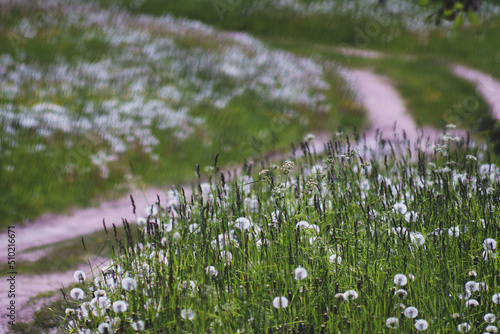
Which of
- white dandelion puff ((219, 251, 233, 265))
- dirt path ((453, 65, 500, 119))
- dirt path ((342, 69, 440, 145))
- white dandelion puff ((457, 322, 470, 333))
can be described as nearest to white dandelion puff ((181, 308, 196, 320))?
white dandelion puff ((219, 251, 233, 265))

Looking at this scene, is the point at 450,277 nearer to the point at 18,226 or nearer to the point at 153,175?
the point at 18,226

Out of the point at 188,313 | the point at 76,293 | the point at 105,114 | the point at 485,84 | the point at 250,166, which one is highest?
the point at 250,166

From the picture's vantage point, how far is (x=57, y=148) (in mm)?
10250

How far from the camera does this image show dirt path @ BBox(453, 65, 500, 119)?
1527 cm

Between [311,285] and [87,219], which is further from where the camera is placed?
[87,219]

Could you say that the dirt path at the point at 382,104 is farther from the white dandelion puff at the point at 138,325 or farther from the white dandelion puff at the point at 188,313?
the white dandelion puff at the point at 138,325

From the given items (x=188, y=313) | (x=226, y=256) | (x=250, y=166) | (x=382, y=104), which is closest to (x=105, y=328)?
(x=188, y=313)

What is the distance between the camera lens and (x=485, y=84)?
17.4 meters

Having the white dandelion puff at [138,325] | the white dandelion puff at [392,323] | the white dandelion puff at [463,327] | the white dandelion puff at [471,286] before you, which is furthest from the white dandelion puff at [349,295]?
the white dandelion puff at [138,325]

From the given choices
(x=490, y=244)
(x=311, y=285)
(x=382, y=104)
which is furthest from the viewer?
(x=382, y=104)

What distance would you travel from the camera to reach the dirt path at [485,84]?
1527 centimetres

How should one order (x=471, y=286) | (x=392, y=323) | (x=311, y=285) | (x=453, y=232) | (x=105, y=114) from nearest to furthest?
(x=392, y=323), (x=471, y=286), (x=311, y=285), (x=453, y=232), (x=105, y=114)

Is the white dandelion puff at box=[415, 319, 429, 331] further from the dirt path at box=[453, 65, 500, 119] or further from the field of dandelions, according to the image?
the dirt path at box=[453, 65, 500, 119]

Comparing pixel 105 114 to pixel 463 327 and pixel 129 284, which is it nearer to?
A: pixel 129 284
